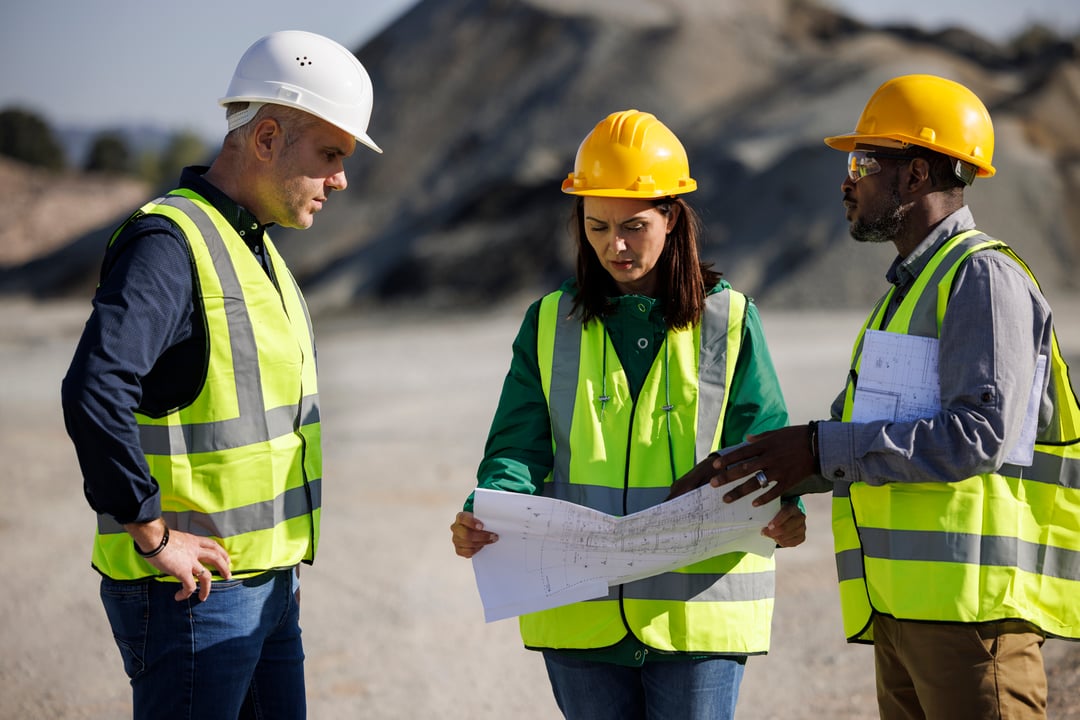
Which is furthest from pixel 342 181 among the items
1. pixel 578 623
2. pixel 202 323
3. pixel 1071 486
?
pixel 1071 486

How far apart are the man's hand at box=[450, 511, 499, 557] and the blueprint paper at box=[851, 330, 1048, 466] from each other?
3.24ft

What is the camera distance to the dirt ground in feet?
16.8

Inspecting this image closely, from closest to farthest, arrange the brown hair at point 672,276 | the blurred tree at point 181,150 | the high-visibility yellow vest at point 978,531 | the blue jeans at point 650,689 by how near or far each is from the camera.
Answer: the high-visibility yellow vest at point 978,531 → the blue jeans at point 650,689 → the brown hair at point 672,276 → the blurred tree at point 181,150

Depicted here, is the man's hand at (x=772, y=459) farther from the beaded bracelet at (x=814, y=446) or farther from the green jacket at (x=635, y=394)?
the green jacket at (x=635, y=394)

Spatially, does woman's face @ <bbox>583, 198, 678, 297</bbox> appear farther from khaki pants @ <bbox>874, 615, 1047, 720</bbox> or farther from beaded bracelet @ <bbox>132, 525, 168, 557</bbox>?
beaded bracelet @ <bbox>132, 525, 168, 557</bbox>

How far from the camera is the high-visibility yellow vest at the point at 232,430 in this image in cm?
263

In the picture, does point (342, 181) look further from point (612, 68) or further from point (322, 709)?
point (612, 68)

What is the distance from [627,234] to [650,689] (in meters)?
1.17

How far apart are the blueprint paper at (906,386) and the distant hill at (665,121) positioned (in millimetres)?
22164

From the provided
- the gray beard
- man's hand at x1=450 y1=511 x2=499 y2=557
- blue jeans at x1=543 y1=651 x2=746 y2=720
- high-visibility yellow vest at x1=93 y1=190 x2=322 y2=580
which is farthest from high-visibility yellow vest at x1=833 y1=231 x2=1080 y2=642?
high-visibility yellow vest at x1=93 y1=190 x2=322 y2=580

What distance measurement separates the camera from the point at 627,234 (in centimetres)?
287

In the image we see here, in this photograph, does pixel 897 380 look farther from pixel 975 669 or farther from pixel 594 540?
pixel 594 540

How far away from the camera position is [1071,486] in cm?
270

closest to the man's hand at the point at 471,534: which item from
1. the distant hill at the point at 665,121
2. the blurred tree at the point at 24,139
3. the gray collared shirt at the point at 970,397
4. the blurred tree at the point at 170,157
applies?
the gray collared shirt at the point at 970,397
